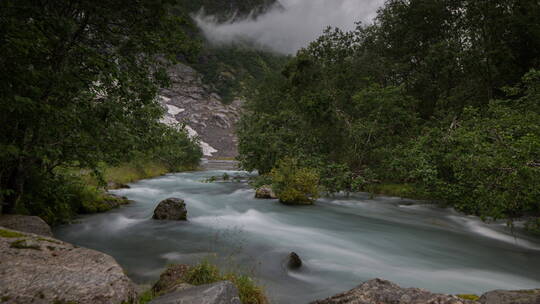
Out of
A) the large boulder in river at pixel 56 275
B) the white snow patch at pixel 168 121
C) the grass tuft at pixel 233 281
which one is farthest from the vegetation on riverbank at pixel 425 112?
the large boulder in river at pixel 56 275

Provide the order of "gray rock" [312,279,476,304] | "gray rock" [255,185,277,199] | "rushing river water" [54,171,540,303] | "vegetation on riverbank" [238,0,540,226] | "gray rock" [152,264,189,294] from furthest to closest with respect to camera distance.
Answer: "gray rock" [255,185,277,199] → "vegetation on riverbank" [238,0,540,226] → "rushing river water" [54,171,540,303] → "gray rock" [152,264,189,294] → "gray rock" [312,279,476,304]

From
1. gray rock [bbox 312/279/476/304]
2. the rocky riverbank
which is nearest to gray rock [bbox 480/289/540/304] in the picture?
the rocky riverbank

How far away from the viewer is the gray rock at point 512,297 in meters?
3.23

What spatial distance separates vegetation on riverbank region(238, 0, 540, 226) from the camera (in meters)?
8.52

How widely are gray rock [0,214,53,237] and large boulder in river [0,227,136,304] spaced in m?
2.28

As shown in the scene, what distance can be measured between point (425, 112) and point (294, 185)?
1657 cm

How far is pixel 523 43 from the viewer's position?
1869 centimetres

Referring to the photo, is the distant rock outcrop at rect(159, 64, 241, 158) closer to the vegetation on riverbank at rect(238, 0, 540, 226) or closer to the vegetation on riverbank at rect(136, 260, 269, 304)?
the vegetation on riverbank at rect(238, 0, 540, 226)

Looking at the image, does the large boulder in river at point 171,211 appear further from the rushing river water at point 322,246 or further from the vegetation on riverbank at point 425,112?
the vegetation on riverbank at point 425,112

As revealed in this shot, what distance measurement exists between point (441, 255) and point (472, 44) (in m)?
18.8

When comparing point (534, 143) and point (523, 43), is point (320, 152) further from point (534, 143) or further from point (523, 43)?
point (523, 43)

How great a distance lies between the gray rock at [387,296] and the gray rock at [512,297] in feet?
2.68

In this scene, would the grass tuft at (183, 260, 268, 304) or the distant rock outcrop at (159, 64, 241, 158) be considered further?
the distant rock outcrop at (159, 64, 241, 158)

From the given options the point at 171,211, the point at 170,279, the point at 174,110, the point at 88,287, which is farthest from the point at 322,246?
the point at 174,110
